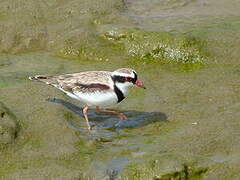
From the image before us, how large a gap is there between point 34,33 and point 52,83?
298 centimetres

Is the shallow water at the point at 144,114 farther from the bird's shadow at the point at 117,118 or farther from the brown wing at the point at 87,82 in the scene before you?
the brown wing at the point at 87,82

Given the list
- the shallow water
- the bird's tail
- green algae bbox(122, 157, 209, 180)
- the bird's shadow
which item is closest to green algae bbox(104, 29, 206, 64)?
the shallow water

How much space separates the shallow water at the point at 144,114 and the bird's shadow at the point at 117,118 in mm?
17

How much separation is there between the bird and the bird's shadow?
0.46ft

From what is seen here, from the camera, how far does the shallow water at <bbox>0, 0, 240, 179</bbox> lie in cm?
714

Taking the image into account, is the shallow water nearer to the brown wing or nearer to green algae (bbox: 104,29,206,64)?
green algae (bbox: 104,29,206,64)

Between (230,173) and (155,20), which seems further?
(155,20)

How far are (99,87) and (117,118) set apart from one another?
2.35ft

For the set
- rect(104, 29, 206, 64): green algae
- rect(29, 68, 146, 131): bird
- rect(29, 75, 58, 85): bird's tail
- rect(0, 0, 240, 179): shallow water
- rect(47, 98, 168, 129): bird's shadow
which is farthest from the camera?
rect(104, 29, 206, 64): green algae

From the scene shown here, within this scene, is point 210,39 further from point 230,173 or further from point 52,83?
point 230,173

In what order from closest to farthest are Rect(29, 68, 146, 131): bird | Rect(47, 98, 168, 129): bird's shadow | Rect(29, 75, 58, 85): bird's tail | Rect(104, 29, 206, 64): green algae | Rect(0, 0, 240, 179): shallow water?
Rect(0, 0, 240, 179): shallow water → Rect(29, 68, 146, 131): bird → Rect(47, 98, 168, 129): bird's shadow → Rect(29, 75, 58, 85): bird's tail → Rect(104, 29, 206, 64): green algae

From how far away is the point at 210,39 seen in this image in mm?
11273

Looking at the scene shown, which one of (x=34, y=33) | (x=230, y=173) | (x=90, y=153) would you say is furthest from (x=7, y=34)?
(x=230, y=173)

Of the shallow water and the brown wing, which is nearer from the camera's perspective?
the shallow water
